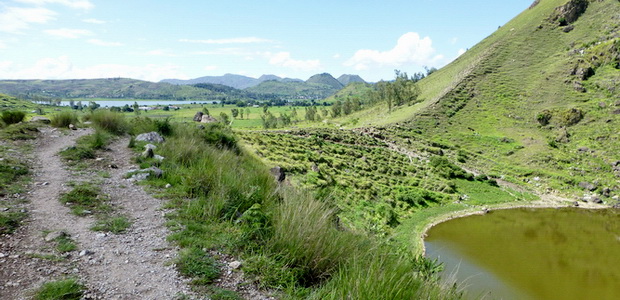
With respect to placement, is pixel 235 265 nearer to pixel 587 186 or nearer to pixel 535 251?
pixel 535 251

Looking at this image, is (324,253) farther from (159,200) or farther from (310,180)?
(310,180)

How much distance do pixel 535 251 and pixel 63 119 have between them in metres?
37.5

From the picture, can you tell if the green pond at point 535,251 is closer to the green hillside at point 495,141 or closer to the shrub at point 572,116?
the green hillside at point 495,141

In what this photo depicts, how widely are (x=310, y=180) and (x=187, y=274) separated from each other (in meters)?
18.6

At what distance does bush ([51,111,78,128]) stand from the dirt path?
35.4ft

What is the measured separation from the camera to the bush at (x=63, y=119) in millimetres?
16411

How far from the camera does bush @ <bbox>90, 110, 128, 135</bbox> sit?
1616 centimetres

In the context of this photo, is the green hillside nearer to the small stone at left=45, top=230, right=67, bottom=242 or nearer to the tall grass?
the tall grass

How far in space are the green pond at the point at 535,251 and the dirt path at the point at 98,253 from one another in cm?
1724

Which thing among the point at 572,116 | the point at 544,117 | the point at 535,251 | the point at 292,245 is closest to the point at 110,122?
the point at 292,245

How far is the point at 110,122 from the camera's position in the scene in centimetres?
1647

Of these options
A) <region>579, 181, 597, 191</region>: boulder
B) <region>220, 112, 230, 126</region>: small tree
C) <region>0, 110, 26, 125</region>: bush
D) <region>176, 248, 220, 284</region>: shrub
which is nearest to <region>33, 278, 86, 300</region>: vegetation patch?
<region>176, 248, 220, 284</region>: shrub

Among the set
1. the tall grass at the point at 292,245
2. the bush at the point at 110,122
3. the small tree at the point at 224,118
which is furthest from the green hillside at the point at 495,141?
the bush at the point at 110,122

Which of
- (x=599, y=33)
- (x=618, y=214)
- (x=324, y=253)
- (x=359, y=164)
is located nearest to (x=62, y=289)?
(x=324, y=253)
